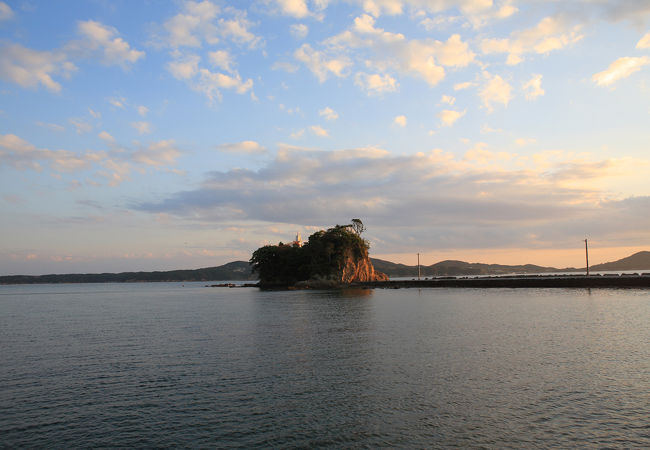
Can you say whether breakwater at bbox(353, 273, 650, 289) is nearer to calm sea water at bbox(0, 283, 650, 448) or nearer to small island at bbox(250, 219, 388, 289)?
small island at bbox(250, 219, 388, 289)

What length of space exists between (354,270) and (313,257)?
63.4 feet

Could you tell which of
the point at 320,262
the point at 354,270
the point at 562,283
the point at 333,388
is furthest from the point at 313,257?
the point at 333,388

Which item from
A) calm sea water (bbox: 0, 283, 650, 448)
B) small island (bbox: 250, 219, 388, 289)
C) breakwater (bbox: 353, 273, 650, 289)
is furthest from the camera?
small island (bbox: 250, 219, 388, 289)

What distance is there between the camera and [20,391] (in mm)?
23562

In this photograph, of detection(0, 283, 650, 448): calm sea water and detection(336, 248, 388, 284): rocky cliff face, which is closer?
detection(0, 283, 650, 448): calm sea water

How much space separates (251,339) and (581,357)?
2800cm

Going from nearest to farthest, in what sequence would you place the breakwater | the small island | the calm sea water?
the calm sea water, the breakwater, the small island

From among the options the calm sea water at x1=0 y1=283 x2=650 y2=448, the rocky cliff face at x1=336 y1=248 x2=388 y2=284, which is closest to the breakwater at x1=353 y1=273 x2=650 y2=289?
the rocky cliff face at x1=336 y1=248 x2=388 y2=284

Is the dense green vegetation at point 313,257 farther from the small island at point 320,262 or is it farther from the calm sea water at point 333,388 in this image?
the calm sea water at point 333,388

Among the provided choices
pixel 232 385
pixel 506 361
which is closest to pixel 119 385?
pixel 232 385

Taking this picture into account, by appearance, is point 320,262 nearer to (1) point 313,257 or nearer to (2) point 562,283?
(1) point 313,257

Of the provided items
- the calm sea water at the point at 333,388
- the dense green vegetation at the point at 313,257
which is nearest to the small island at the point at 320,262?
the dense green vegetation at the point at 313,257

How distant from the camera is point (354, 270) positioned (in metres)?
184

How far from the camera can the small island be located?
17588cm
